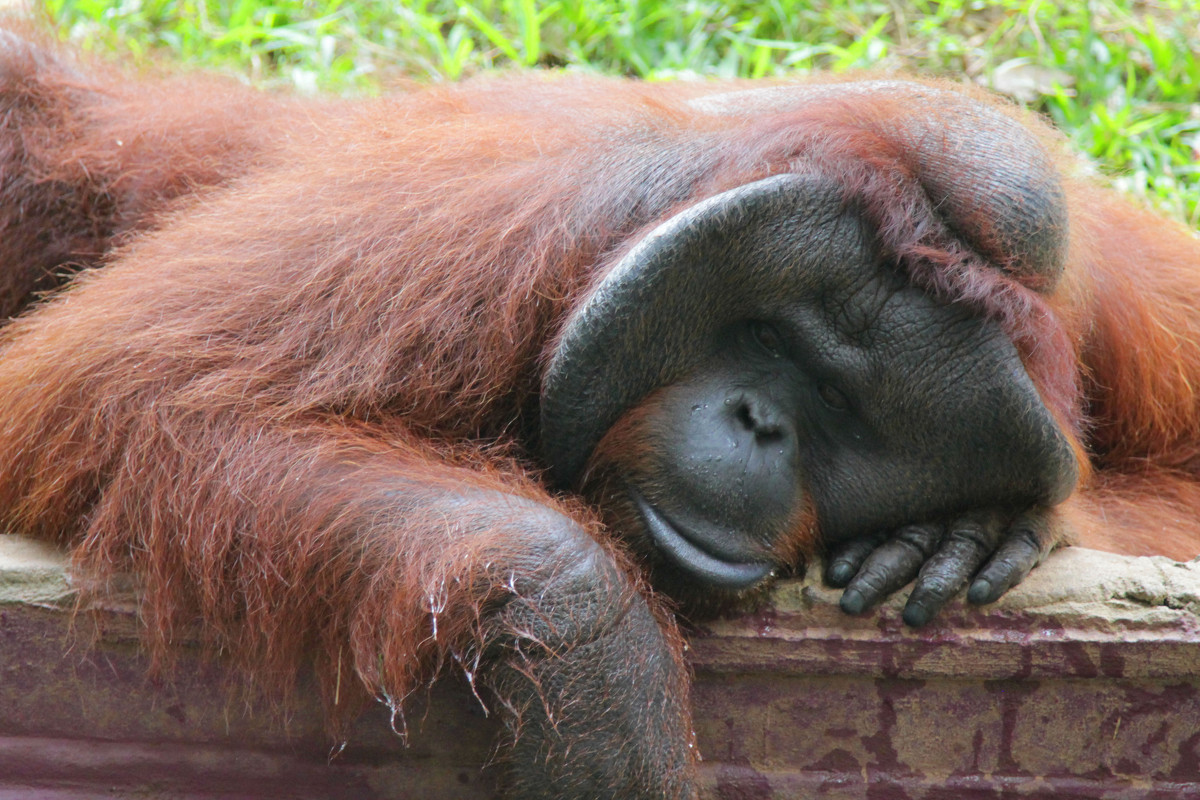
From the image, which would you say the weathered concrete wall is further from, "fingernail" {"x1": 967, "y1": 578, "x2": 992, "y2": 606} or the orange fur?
the orange fur

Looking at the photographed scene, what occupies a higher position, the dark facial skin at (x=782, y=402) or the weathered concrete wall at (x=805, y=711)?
the dark facial skin at (x=782, y=402)

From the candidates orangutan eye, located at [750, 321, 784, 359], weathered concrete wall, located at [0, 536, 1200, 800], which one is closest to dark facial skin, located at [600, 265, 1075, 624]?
orangutan eye, located at [750, 321, 784, 359]

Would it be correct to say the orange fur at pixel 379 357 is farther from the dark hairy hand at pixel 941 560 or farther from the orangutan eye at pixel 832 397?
the orangutan eye at pixel 832 397

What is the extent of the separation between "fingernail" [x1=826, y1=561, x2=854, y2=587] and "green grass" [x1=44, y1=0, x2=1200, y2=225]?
273cm

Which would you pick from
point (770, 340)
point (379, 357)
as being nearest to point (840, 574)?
point (770, 340)

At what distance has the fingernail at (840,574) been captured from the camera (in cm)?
227

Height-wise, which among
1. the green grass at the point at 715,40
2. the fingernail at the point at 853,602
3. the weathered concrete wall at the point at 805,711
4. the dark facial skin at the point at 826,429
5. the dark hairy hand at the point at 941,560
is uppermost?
the green grass at the point at 715,40

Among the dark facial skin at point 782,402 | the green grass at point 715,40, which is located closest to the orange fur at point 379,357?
the dark facial skin at point 782,402

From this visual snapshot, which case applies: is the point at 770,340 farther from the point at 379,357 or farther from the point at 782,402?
the point at 379,357

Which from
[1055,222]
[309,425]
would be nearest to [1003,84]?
[1055,222]

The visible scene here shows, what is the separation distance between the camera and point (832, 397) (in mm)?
2246

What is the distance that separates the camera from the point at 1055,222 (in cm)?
221

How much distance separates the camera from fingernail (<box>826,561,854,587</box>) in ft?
7.46

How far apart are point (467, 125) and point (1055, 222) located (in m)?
1.17
